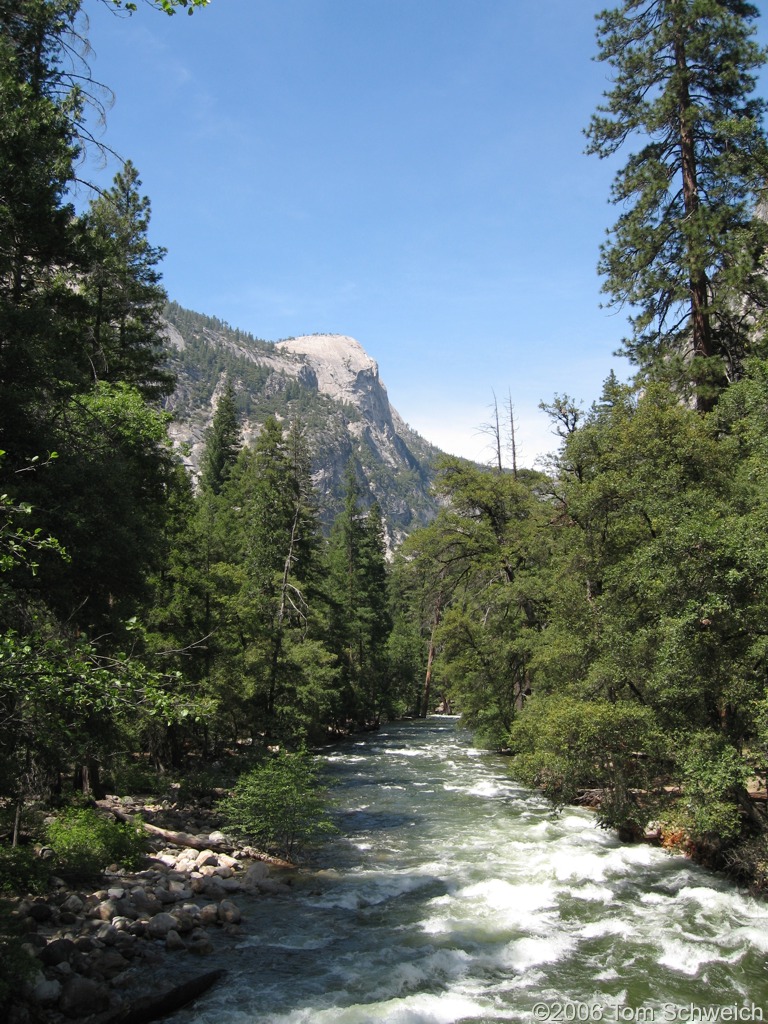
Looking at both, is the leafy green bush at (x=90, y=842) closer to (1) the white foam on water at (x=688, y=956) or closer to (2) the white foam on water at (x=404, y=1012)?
(2) the white foam on water at (x=404, y=1012)

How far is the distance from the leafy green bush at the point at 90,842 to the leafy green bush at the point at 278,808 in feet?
6.79

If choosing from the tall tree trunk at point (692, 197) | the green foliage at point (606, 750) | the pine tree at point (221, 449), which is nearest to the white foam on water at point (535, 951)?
the green foliage at point (606, 750)

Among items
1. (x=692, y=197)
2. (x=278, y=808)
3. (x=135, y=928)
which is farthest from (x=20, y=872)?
(x=692, y=197)

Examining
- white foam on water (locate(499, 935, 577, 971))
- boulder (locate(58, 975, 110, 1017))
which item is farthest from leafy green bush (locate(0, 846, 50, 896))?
white foam on water (locate(499, 935, 577, 971))

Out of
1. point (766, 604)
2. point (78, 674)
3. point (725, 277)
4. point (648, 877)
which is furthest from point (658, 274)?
point (78, 674)

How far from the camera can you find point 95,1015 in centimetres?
691

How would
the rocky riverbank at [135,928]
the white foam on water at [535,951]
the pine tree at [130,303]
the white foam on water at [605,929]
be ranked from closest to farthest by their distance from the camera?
the rocky riverbank at [135,928], the white foam on water at [535,951], the white foam on water at [605,929], the pine tree at [130,303]

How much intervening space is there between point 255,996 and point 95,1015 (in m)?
1.94

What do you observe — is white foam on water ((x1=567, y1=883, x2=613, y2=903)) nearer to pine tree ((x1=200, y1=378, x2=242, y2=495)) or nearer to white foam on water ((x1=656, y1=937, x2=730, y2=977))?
white foam on water ((x1=656, y1=937, x2=730, y2=977))

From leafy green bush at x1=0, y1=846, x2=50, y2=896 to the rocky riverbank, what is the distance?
247 mm

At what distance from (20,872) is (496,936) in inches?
275

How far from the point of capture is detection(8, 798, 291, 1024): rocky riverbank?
7.09 metres

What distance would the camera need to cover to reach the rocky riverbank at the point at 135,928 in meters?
7.09

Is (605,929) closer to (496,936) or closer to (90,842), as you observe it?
(496,936)
